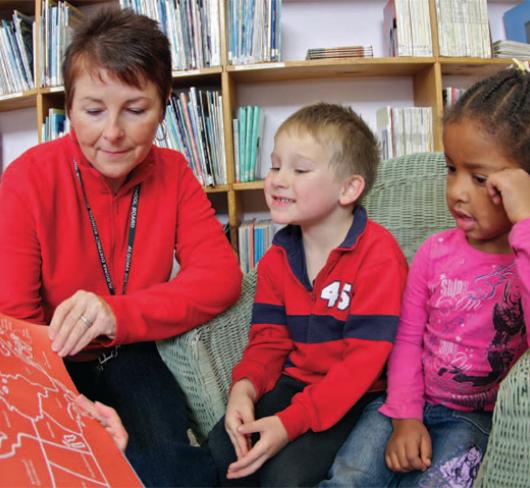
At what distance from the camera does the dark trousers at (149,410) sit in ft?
2.87

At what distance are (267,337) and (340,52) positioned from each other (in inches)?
62.7

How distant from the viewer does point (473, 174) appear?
2.89 ft

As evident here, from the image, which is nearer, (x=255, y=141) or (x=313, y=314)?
(x=313, y=314)

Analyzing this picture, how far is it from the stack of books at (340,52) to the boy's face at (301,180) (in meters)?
1.34

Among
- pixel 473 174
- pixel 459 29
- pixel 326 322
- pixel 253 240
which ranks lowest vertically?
pixel 326 322

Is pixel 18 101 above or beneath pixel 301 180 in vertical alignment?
above

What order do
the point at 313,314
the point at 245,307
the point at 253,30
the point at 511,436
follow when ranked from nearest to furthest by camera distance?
the point at 511,436 < the point at 313,314 < the point at 245,307 < the point at 253,30

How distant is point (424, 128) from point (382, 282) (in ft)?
5.04

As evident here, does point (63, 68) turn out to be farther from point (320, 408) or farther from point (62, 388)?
point (320, 408)

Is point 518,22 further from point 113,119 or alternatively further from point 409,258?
point 113,119

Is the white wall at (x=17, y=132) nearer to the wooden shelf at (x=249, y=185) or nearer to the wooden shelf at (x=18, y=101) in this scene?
the wooden shelf at (x=18, y=101)

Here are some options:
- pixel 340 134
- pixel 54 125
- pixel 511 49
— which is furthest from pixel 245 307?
pixel 511 49

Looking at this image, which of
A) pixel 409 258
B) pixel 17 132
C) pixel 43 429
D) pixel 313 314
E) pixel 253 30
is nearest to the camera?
pixel 43 429

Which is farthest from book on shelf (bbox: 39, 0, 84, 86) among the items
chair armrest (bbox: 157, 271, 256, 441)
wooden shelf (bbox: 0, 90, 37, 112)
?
chair armrest (bbox: 157, 271, 256, 441)
